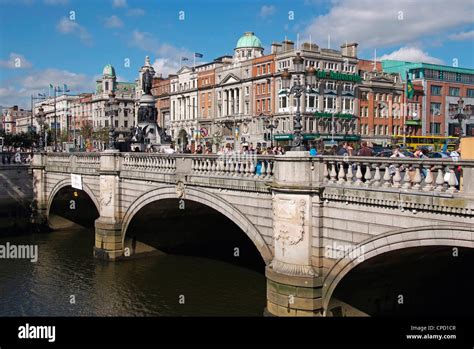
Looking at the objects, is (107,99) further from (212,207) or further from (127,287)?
(212,207)

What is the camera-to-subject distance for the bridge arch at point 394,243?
10.8m

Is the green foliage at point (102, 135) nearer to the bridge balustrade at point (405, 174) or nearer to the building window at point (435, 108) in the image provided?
the building window at point (435, 108)

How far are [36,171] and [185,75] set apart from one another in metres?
61.7

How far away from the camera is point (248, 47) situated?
276 feet

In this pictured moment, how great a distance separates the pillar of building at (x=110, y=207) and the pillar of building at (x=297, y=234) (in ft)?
40.7

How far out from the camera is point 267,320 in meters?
15.3

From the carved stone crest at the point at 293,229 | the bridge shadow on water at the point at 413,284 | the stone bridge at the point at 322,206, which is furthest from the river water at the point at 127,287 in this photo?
the carved stone crest at the point at 293,229

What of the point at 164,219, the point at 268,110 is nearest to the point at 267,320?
the point at 164,219

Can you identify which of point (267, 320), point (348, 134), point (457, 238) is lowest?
point (267, 320)

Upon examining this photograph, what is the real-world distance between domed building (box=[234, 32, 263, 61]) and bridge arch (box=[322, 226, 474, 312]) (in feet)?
238

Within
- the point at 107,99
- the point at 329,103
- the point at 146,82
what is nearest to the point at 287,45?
the point at 329,103

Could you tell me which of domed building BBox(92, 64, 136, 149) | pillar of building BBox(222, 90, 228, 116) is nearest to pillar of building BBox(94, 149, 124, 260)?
pillar of building BBox(222, 90, 228, 116)

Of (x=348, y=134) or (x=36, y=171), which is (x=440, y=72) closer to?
(x=348, y=134)

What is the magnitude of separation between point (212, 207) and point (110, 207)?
8329mm
